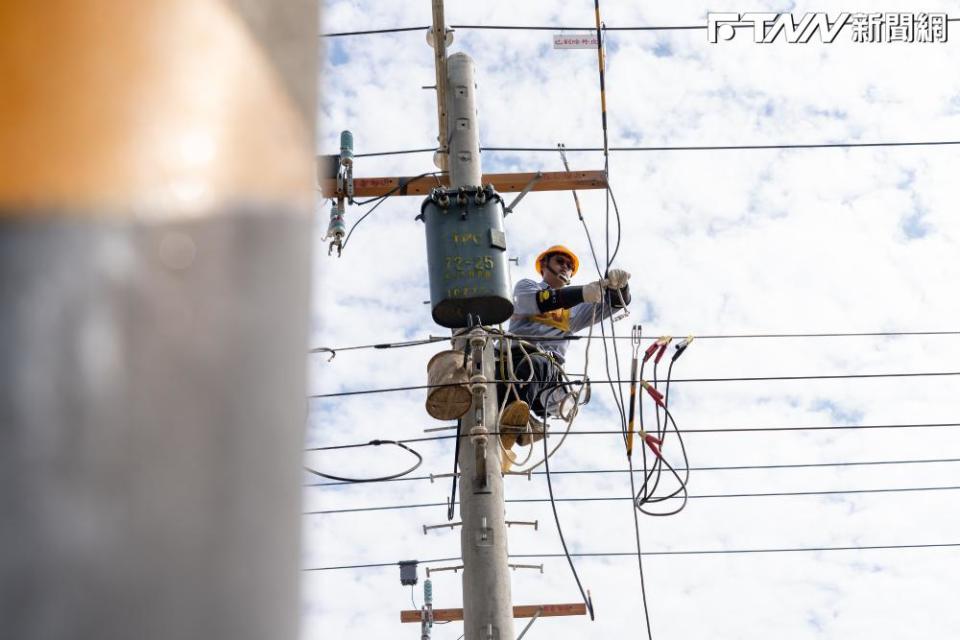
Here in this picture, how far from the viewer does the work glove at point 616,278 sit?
22.0 feet

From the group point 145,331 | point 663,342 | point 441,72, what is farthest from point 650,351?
point 145,331

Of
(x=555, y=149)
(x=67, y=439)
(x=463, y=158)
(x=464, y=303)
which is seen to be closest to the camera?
(x=67, y=439)

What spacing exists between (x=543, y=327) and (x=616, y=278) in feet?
2.83

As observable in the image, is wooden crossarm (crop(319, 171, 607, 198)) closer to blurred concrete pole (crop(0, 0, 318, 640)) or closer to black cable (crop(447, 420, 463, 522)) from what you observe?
black cable (crop(447, 420, 463, 522))

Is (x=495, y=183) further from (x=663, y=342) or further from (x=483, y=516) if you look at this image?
(x=483, y=516)

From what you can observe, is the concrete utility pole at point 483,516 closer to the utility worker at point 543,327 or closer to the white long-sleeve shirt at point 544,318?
the utility worker at point 543,327

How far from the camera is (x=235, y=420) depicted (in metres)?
0.34

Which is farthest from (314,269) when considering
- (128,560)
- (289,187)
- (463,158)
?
(463,158)

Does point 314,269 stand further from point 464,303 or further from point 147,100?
point 464,303

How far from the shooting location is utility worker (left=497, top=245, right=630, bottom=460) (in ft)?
22.0

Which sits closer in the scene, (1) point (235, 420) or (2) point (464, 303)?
(1) point (235, 420)

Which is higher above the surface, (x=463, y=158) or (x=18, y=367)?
(x=463, y=158)

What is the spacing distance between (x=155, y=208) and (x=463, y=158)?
699 centimetres

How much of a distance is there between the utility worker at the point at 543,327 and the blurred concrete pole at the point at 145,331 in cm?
616
